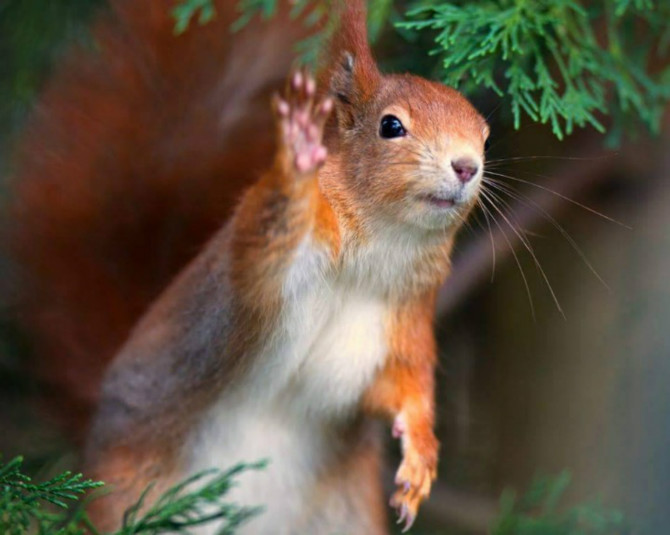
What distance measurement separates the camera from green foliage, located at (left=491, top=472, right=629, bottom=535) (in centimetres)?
164

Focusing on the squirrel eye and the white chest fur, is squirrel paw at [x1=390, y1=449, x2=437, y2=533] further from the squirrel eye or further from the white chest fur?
the squirrel eye

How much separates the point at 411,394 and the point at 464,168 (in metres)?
0.47

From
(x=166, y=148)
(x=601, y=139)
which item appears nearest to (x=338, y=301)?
(x=166, y=148)

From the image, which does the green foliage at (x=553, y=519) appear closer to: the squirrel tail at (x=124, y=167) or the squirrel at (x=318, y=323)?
the squirrel at (x=318, y=323)

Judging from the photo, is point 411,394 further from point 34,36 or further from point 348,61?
point 34,36

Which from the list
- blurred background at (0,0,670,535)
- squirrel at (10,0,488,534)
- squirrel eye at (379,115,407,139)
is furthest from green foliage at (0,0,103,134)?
squirrel eye at (379,115,407,139)

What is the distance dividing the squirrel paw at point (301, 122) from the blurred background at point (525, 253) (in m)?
0.42

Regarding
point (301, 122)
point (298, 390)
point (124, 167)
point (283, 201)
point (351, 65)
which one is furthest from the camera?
point (124, 167)

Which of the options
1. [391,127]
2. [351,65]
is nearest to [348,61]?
[351,65]

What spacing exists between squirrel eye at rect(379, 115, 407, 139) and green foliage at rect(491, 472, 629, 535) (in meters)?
0.73

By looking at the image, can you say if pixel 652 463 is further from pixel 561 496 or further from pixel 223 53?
pixel 223 53

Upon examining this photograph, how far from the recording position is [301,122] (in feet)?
3.66

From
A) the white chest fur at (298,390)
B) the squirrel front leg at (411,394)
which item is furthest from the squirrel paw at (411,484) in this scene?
the white chest fur at (298,390)

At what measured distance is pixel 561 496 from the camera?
2105mm
